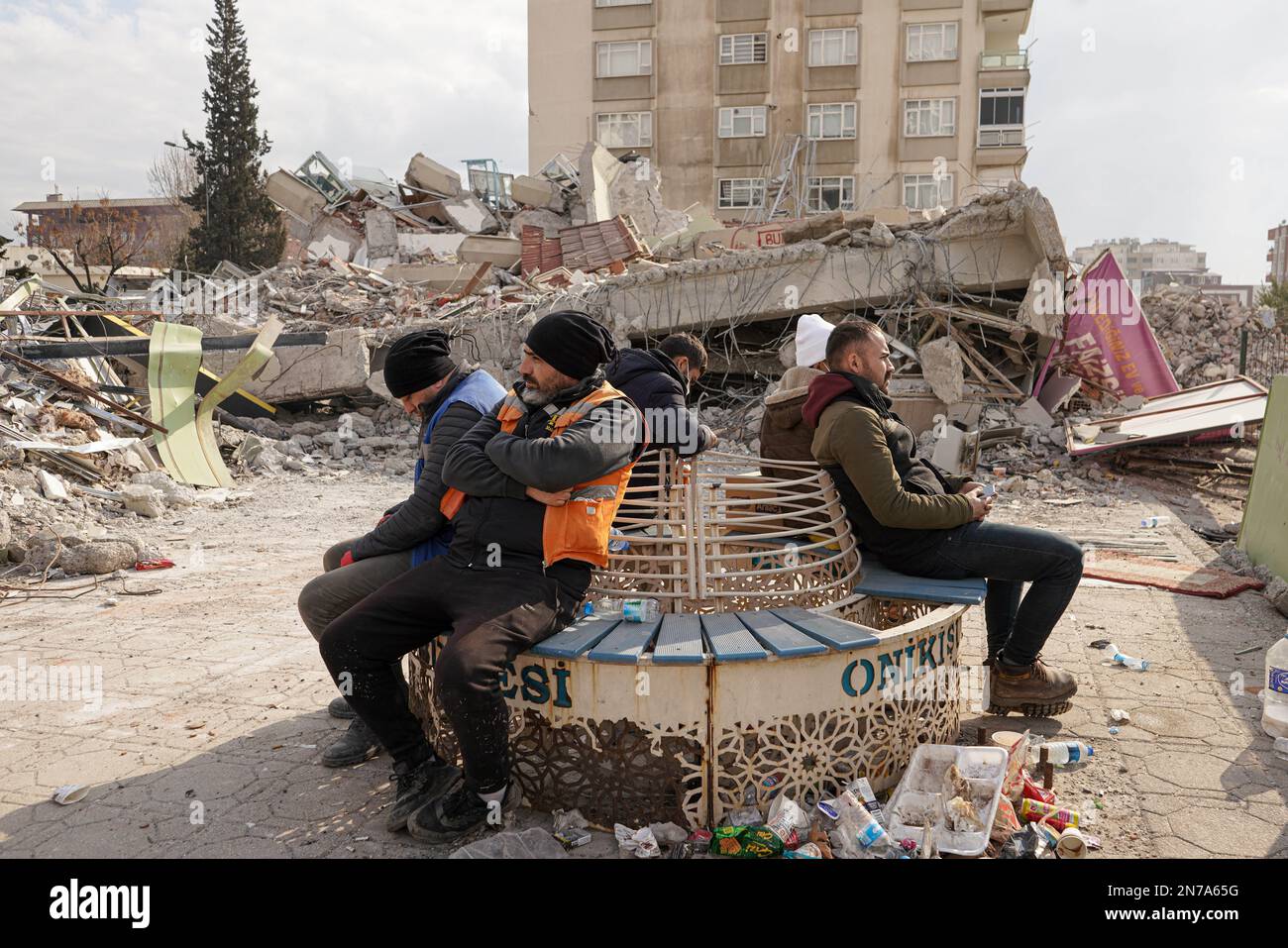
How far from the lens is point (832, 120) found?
35469 mm

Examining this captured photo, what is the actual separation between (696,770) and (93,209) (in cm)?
4325

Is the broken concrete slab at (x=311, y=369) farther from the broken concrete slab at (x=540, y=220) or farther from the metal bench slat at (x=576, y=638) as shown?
the broken concrete slab at (x=540, y=220)

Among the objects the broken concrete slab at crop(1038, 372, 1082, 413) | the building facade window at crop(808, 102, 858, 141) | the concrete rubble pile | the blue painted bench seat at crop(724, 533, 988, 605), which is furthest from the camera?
the building facade window at crop(808, 102, 858, 141)

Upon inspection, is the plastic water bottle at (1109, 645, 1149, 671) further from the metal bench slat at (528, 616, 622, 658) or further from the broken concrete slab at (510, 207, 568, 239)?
the broken concrete slab at (510, 207, 568, 239)

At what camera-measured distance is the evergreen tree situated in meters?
33.8

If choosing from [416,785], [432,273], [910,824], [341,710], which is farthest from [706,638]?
[432,273]

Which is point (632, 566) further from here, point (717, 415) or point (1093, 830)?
point (717, 415)

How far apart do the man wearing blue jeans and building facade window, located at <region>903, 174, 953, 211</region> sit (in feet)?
109

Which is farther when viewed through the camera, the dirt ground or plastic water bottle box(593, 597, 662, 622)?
plastic water bottle box(593, 597, 662, 622)

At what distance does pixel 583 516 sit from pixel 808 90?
119ft

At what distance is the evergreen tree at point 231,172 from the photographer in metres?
33.8

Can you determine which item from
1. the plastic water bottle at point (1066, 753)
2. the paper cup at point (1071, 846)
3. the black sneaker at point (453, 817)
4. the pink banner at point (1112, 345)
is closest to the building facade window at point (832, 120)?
the pink banner at point (1112, 345)

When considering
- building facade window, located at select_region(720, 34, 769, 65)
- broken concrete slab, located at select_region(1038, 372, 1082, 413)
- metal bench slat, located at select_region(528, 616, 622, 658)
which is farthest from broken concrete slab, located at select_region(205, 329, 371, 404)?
building facade window, located at select_region(720, 34, 769, 65)
